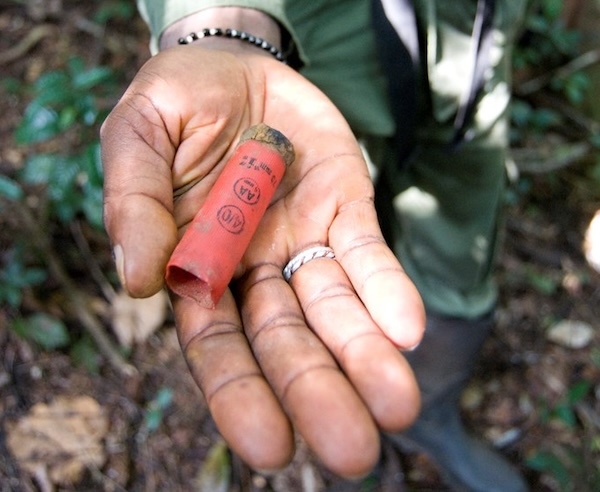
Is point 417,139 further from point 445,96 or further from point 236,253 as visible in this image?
point 236,253

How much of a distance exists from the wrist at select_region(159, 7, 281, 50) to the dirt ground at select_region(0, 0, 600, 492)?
1135 mm

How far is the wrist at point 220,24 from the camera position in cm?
187

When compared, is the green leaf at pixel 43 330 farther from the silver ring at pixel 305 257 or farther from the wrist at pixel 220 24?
the silver ring at pixel 305 257

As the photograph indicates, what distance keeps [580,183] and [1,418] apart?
10.5 feet

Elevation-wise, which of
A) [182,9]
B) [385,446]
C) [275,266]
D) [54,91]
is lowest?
[385,446]

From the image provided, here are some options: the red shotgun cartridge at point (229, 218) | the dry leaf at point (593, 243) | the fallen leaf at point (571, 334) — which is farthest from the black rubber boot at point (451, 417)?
the red shotgun cartridge at point (229, 218)

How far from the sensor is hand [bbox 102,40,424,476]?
1218 mm

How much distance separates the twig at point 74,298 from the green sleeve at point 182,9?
117cm

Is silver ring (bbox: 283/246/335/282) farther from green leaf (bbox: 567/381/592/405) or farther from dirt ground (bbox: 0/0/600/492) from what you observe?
green leaf (bbox: 567/381/592/405)

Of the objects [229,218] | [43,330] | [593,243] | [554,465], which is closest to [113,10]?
[43,330]

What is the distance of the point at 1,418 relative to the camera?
8.32 feet

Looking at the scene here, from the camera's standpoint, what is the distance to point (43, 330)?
2693mm

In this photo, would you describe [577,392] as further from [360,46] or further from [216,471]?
[360,46]

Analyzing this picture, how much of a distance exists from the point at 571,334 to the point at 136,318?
2.10 meters
